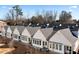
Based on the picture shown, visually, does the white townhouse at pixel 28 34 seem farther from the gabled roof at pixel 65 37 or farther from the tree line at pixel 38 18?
the gabled roof at pixel 65 37

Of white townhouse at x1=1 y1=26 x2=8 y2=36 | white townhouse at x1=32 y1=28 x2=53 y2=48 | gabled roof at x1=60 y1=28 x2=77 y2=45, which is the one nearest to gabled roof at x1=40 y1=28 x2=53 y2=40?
white townhouse at x1=32 y1=28 x2=53 y2=48

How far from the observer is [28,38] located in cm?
→ 174

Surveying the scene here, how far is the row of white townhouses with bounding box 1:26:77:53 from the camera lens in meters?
1.70

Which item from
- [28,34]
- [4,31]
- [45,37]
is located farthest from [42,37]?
[4,31]

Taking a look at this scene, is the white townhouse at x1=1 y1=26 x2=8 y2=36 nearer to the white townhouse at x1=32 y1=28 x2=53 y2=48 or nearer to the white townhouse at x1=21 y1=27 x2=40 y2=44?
the white townhouse at x1=21 y1=27 x2=40 y2=44

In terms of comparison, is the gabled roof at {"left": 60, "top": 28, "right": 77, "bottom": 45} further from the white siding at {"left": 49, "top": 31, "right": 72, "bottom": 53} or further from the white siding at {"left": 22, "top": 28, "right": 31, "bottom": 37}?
the white siding at {"left": 22, "top": 28, "right": 31, "bottom": 37}

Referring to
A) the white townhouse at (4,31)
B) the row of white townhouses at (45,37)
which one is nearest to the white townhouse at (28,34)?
the row of white townhouses at (45,37)

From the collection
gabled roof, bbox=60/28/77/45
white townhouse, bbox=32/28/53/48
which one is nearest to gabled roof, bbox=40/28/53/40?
white townhouse, bbox=32/28/53/48

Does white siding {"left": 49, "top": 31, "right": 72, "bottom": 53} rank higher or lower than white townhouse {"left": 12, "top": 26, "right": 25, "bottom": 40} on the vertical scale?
lower

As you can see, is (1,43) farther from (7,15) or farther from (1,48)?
(7,15)

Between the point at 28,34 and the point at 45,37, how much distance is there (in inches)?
6.2

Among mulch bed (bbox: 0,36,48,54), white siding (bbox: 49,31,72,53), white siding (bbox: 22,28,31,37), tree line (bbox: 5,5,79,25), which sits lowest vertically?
mulch bed (bbox: 0,36,48,54)

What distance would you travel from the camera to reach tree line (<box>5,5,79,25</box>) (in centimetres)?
171

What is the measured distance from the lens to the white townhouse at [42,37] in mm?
1716
